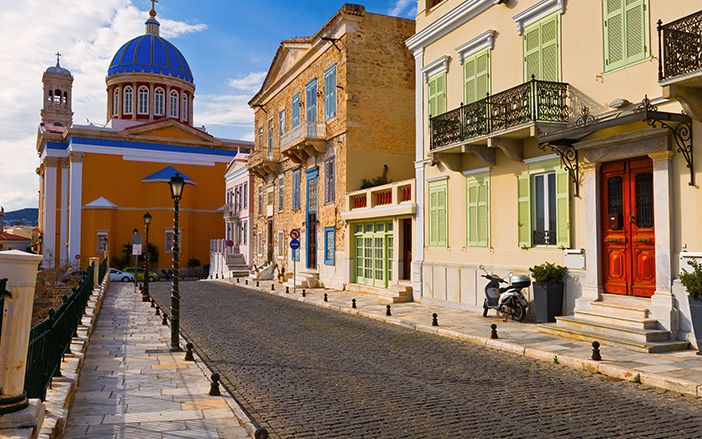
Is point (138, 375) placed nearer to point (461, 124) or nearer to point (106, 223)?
point (461, 124)

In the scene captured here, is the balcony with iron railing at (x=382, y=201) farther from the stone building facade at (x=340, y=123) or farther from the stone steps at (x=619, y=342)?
the stone steps at (x=619, y=342)

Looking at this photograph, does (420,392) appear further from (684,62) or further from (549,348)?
(684,62)

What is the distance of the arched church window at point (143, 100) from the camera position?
56.8 m

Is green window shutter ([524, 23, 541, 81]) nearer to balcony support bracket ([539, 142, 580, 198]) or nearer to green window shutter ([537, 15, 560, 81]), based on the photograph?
green window shutter ([537, 15, 560, 81])

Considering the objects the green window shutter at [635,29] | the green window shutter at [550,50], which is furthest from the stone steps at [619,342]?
the green window shutter at [550,50]

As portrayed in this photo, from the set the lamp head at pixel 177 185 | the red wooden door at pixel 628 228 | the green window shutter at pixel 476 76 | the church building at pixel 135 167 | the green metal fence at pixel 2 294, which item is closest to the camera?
the green metal fence at pixel 2 294

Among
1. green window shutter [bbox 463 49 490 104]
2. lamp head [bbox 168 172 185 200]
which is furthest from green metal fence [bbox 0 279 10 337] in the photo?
green window shutter [bbox 463 49 490 104]

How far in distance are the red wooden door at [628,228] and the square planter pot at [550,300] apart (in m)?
1.19

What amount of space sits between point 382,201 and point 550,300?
34.6 ft

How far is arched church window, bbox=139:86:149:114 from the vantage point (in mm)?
56750

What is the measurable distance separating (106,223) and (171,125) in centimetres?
1060

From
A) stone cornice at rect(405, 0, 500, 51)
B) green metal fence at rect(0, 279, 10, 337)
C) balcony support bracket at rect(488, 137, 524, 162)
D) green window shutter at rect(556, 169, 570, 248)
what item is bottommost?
green metal fence at rect(0, 279, 10, 337)

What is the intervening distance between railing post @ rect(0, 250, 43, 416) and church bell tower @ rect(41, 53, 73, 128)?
64.2 m

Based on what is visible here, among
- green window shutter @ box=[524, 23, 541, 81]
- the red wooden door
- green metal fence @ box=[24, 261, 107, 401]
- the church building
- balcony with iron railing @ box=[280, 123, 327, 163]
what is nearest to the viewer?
green metal fence @ box=[24, 261, 107, 401]
